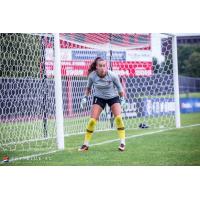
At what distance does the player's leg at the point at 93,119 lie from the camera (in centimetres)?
497

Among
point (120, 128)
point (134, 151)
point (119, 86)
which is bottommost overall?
point (134, 151)

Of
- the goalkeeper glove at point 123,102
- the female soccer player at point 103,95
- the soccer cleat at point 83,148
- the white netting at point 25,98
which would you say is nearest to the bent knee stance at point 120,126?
the female soccer player at point 103,95

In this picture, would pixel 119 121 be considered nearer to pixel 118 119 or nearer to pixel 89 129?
pixel 118 119

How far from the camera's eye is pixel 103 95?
17.2 ft

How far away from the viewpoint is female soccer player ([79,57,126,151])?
5039 millimetres

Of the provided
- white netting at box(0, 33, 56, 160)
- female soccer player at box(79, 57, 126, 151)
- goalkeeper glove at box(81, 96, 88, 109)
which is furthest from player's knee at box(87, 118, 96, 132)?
white netting at box(0, 33, 56, 160)

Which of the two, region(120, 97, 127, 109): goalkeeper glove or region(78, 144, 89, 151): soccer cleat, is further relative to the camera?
region(120, 97, 127, 109): goalkeeper glove

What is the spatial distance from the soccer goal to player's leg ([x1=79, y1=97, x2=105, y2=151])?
2.2 inches

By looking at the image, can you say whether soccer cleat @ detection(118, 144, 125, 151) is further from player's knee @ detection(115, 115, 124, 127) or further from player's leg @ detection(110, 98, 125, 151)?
player's knee @ detection(115, 115, 124, 127)

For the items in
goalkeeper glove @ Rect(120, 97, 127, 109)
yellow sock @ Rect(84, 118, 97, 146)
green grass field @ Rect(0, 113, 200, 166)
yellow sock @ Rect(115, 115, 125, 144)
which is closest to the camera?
green grass field @ Rect(0, 113, 200, 166)

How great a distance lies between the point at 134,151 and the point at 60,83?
2.93 feet

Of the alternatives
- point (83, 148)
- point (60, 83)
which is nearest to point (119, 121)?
point (83, 148)

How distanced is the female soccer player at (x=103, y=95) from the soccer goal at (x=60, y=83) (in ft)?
0.19

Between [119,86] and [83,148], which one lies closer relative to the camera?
[83,148]
